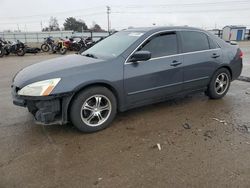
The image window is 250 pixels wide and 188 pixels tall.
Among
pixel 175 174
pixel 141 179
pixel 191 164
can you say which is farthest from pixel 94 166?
pixel 191 164

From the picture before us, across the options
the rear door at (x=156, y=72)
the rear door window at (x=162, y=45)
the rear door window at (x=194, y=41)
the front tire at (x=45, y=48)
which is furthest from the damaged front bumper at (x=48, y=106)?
the front tire at (x=45, y=48)

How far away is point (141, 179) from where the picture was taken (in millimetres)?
2613

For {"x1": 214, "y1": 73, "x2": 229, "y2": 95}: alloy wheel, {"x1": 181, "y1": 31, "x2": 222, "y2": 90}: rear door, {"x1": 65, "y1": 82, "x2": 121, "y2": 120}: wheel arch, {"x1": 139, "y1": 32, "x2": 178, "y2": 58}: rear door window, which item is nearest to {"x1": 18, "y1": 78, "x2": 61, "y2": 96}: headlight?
{"x1": 65, "y1": 82, "x2": 121, "y2": 120}: wheel arch

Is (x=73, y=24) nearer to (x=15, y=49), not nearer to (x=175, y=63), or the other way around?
(x=15, y=49)

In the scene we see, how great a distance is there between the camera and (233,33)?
31781mm

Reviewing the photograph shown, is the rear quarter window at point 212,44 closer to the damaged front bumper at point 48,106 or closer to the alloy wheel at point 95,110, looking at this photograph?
the alloy wheel at point 95,110

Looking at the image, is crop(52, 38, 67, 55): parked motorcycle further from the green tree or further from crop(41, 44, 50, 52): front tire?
the green tree

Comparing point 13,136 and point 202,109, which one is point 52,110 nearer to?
point 13,136

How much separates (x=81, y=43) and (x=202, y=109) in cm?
1505

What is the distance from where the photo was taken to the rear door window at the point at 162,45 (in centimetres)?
418

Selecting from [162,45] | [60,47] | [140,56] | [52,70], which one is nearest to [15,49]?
[60,47]

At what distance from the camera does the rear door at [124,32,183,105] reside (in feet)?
12.9

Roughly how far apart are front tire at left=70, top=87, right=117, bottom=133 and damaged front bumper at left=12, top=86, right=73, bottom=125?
0.13m

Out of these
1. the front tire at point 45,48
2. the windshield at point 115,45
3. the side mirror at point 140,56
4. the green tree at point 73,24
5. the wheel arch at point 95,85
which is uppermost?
the green tree at point 73,24
